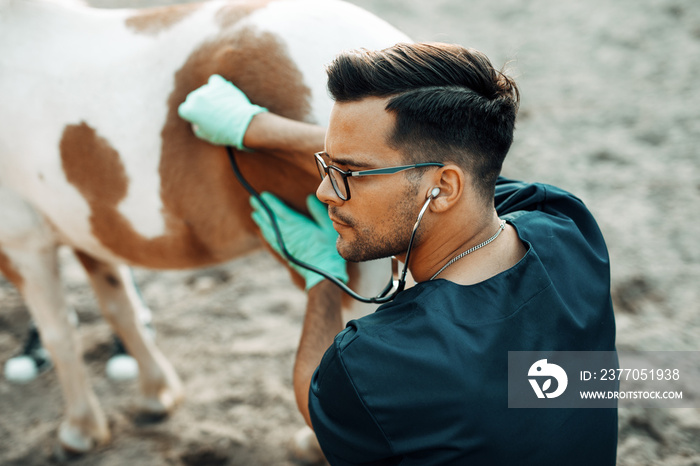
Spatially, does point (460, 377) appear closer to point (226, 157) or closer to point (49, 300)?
point (226, 157)

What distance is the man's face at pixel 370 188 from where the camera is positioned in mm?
1154

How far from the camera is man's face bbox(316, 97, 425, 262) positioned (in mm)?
1154

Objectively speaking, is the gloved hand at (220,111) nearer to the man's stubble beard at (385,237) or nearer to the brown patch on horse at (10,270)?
the man's stubble beard at (385,237)

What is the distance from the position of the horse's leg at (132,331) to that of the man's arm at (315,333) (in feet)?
4.13

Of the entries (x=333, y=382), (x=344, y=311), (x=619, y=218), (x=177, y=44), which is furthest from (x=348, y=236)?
(x=619, y=218)

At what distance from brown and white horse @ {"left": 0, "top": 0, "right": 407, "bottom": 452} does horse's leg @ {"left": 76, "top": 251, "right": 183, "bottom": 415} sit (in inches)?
17.6

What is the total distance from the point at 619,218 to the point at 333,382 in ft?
8.98

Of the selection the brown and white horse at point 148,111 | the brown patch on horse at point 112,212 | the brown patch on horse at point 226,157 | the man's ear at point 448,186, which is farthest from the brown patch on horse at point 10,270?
the man's ear at point 448,186

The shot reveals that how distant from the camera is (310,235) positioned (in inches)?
68.1

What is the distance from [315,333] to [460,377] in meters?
0.63

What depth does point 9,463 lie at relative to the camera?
7.85 ft

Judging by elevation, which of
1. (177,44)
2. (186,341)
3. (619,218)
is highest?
(177,44)

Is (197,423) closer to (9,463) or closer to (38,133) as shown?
(9,463)

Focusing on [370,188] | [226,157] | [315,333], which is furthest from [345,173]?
[226,157]
